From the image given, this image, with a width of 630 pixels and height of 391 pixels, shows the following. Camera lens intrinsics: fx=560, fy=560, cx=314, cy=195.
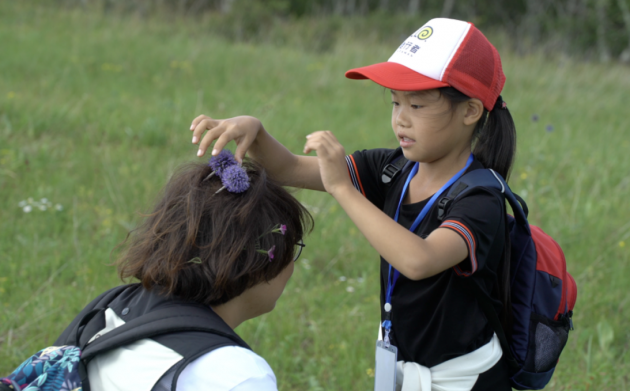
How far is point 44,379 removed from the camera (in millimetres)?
1210

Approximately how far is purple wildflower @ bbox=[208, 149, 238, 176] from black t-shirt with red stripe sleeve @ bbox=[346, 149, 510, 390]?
57 cm

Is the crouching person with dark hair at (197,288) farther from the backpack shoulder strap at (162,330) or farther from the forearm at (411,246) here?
the forearm at (411,246)

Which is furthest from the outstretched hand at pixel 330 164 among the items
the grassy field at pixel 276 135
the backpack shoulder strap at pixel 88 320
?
the grassy field at pixel 276 135

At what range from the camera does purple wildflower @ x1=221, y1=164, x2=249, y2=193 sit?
1.39 meters

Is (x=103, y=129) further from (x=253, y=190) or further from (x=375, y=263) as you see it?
(x=253, y=190)

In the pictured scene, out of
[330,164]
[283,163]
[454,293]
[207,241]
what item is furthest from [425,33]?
[207,241]

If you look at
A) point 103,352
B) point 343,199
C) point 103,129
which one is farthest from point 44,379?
point 103,129

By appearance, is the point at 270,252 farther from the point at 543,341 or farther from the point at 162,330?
the point at 543,341

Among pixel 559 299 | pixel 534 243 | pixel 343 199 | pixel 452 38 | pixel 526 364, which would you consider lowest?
pixel 526 364

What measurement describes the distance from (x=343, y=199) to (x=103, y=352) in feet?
2.24

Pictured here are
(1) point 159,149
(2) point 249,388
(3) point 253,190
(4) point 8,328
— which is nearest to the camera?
(2) point 249,388

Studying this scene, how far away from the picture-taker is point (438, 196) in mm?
1619

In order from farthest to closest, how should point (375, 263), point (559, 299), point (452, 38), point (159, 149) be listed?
point (159, 149) < point (375, 263) < point (559, 299) < point (452, 38)

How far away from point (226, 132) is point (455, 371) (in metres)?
0.97
